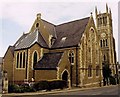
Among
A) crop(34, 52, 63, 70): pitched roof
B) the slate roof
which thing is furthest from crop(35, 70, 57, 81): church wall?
the slate roof

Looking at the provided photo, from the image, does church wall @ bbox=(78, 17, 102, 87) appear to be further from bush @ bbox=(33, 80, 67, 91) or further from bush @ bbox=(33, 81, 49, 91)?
bush @ bbox=(33, 81, 49, 91)

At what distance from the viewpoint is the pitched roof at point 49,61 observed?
30719 mm

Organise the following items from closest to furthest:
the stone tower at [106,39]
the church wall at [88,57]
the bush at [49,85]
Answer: the bush at [49,85] → the church wall at [88,57] → the stone tower at [106,39]

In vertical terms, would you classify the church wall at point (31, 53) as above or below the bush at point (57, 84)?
above

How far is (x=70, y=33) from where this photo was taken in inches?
1473

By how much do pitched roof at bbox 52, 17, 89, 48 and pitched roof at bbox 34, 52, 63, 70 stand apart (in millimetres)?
3331

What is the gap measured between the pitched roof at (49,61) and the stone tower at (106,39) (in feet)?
103

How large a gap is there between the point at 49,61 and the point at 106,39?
1502 inches

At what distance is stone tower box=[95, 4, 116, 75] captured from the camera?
6341 centimetres

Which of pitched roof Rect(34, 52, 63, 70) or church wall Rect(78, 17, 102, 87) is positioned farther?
church wall Rect(78, 17, 102, 87)

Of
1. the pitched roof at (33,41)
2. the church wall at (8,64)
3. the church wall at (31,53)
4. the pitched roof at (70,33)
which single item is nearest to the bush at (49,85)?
the church wall at (31,53)

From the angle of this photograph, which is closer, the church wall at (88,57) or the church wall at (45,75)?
the church wall at (45,75)

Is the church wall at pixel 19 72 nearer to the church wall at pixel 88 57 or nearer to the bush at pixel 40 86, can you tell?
the bush at pixel 40 86

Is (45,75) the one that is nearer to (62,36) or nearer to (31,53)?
(31,53)
